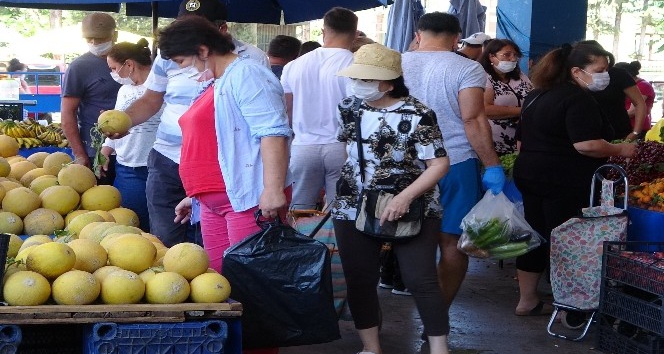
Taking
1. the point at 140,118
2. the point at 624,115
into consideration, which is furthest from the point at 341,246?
the point at 624,115

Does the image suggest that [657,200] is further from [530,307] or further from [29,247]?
[29,247]

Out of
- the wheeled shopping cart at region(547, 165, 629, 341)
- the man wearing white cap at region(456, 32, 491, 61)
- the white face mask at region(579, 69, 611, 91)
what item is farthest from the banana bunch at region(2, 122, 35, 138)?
the white face mask at region(579, 69, 611, 91)

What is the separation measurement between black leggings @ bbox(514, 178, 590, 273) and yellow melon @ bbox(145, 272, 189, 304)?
3.03 metres

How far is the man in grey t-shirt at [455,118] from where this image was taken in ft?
17.0

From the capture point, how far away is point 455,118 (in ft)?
17.2

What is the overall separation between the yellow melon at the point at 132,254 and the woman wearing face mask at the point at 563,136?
2.90m

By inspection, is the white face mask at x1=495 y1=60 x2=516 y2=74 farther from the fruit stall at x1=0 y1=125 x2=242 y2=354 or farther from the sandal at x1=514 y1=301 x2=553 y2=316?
the fruit stall at x1=0 y1=125 x2=242 y2=354

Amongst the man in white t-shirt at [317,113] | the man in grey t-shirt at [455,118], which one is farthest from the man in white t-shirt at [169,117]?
the man in white t-shirt at [317,113]

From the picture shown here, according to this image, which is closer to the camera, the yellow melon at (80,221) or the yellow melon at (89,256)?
the yellow melon at (89,256)

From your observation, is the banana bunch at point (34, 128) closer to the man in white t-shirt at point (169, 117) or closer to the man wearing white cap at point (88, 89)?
the man wearing white cap at point (88, 89)

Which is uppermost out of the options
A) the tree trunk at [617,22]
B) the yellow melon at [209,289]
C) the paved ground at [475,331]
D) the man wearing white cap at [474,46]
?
the tree trunk at [617,22]

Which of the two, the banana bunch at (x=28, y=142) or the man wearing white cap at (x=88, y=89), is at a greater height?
the man wearing white cap at (x=88, y=89)

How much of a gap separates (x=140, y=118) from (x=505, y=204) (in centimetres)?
209

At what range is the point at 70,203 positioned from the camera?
16.0 feet
